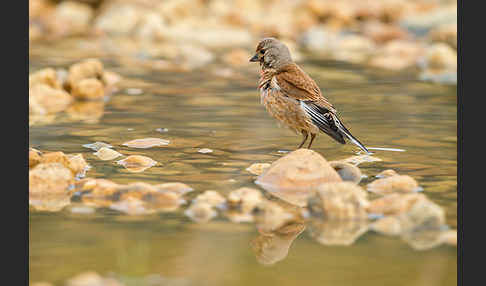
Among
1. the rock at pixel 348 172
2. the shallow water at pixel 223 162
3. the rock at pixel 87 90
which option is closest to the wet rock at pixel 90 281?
the shallow water at pixel 223 162

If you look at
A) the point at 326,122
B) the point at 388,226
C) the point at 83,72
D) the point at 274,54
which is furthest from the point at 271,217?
the point at 83,72

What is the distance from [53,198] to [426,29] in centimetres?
1191

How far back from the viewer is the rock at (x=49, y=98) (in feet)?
28.3

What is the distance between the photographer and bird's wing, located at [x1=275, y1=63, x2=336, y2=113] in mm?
6266

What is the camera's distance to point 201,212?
15.8 feet

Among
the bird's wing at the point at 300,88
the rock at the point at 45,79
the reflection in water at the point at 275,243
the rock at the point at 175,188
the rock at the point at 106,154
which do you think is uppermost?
the rock at the point at 45,79

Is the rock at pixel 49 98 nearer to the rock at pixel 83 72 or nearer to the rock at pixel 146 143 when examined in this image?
the rock at pixel 83 72

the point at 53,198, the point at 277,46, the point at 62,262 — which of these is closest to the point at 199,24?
the point at 277,46

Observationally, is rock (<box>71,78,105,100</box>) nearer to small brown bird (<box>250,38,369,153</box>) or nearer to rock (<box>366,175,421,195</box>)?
small brown bird (<box>250,38,369,153</box>)

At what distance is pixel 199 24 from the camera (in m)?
15.9

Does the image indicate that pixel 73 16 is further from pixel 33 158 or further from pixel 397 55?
pixel 33 158

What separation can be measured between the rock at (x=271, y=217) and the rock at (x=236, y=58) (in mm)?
7550

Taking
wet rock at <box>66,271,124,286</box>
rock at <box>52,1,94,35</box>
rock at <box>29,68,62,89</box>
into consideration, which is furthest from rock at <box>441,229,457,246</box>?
rock at <box>52,1,94,35</box>

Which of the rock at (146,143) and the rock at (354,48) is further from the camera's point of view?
the rock at (354,48)
